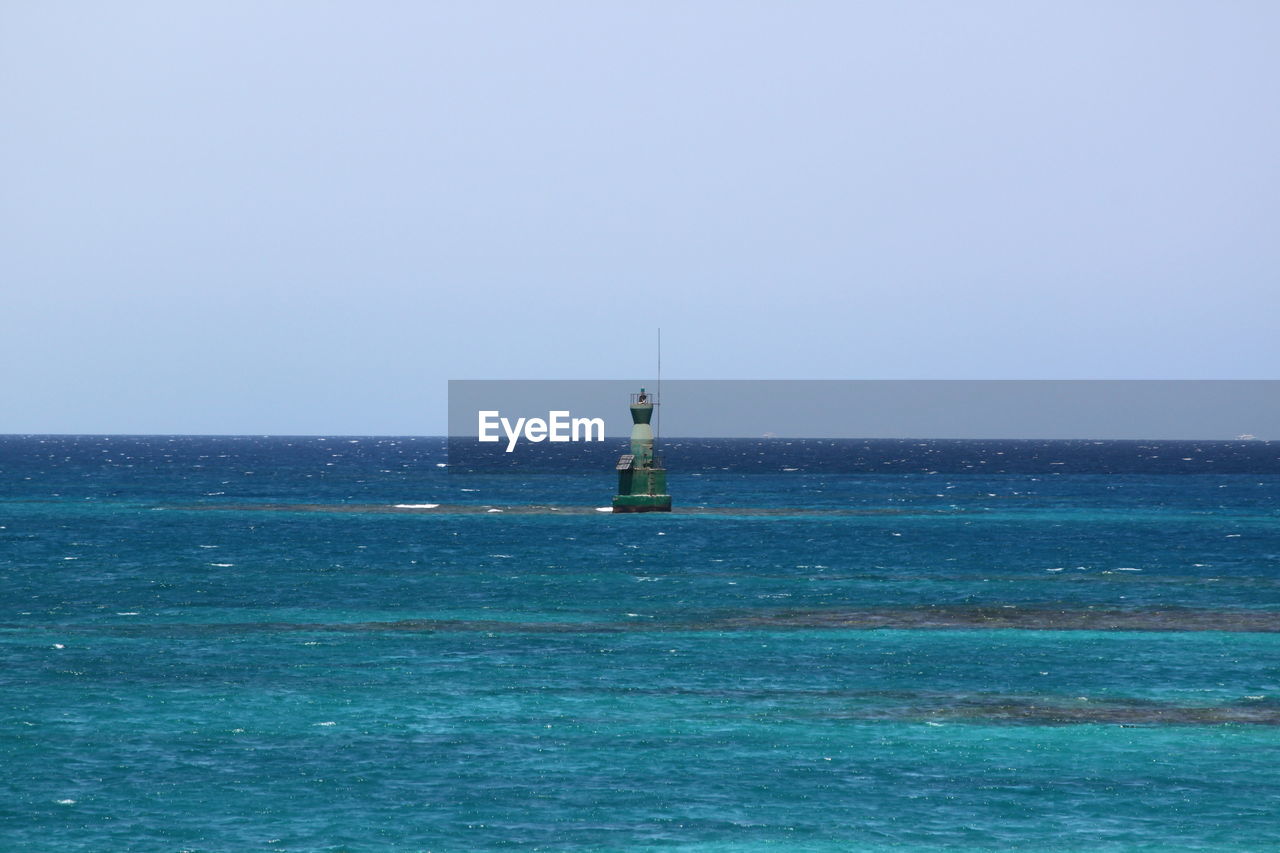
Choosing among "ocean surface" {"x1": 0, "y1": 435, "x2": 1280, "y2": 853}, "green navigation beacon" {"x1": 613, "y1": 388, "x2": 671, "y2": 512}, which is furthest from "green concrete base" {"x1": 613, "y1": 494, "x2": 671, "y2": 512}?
"ocean surface" {"x1": 0, "y1": 435, "x2": 1280, "y2": 853}

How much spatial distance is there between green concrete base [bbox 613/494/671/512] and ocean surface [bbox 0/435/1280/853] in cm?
1786

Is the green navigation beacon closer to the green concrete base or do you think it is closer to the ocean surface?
the green concrete base

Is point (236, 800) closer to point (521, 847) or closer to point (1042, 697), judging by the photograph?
point (521, 847)

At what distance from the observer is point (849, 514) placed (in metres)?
116

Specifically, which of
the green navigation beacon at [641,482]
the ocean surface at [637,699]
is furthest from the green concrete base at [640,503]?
the ocean surface at [637,699]

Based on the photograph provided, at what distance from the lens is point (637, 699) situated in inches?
1361

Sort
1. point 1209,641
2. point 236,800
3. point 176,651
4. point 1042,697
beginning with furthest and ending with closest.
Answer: point 1209,641
point 176,651
point 1042,697
point 236,800

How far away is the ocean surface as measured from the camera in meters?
24.5

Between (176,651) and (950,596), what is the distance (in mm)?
28835

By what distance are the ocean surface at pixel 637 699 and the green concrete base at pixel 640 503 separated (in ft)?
58.6

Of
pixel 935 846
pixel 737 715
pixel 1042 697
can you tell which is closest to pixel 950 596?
pixel 1042 697

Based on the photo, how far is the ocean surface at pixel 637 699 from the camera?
2450cm

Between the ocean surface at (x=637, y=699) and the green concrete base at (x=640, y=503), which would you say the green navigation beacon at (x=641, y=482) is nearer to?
the green concrete base at (x=640, y=503)

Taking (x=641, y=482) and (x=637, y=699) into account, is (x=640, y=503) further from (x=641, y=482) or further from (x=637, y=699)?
(x=637, y=699)
